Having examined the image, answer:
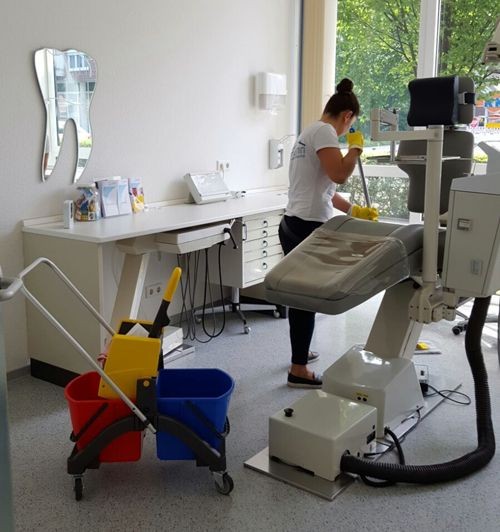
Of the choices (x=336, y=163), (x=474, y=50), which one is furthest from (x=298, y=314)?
(x=474, y=50)

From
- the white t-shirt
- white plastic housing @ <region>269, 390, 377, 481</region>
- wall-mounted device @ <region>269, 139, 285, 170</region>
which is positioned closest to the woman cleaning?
the white t-shirt

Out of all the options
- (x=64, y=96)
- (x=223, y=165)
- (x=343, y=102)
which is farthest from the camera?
(x=223, y=165)

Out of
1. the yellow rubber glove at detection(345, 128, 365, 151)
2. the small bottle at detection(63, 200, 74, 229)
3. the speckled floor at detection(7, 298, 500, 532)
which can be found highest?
the yellow rubber glove at detection(345, 128, 365, 151)

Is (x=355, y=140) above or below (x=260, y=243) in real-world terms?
above

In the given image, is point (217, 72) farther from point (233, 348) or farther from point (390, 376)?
point (390, 376)

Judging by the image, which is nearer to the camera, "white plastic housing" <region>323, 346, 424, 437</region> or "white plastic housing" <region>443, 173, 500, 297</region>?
"white plastic housing" <region>443, 173, 500, 297</region>

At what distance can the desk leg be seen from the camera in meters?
3.41

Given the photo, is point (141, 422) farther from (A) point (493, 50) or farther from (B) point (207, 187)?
(B) point (207, 187)

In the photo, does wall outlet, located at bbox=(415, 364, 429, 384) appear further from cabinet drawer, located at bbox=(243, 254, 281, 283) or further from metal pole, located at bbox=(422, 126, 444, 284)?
cabinet drawer, located at bbox=(243, 254, 281, 283)

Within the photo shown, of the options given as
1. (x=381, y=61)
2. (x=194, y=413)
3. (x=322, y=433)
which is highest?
(x=381, y=61)

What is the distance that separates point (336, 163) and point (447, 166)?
52 cm

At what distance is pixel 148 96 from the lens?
13.5 ft

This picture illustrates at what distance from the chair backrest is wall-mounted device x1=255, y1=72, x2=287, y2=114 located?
1.94 metres

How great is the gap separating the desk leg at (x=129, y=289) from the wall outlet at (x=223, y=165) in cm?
138
